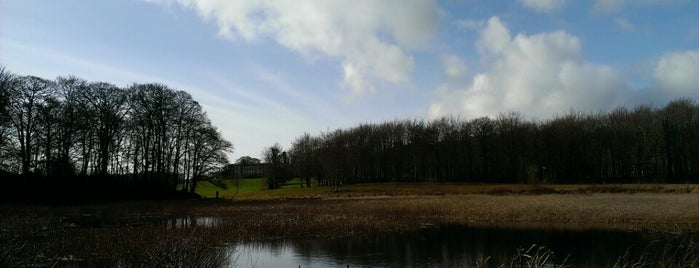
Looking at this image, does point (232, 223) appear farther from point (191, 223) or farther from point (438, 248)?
point (438, 248)

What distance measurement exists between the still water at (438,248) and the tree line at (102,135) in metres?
26.6

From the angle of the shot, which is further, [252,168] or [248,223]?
[252,168]

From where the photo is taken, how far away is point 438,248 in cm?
2038

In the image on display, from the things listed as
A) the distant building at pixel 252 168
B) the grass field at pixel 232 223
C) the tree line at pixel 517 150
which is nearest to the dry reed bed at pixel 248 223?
the grass field at pixel 232 223

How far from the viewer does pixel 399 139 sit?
90125 millimetres

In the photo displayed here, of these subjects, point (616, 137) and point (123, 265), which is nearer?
point (123, 265)

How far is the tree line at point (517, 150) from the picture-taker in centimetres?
7269

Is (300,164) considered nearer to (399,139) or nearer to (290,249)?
(399,139)

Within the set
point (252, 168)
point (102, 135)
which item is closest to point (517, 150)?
point (102, 135)

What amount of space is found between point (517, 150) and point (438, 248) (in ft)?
214

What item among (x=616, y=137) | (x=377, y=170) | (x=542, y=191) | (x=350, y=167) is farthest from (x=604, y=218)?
(x=377, y=170)

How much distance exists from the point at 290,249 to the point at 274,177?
74481 millimetres

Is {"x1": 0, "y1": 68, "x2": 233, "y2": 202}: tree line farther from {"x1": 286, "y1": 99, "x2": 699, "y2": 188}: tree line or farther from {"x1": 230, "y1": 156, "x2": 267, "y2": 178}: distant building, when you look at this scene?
{"x1": 230, "y1": 156, "x2": 267, "y2": 178}: distant building

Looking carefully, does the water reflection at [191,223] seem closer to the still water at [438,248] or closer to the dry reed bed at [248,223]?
the dry reed bed at [248,223]
